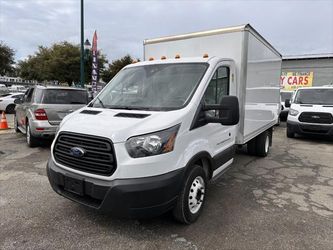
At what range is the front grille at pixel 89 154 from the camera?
3252mm

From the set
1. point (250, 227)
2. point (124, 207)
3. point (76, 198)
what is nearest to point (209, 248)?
point (250, 227)

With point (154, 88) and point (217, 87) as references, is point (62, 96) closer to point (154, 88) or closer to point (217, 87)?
point (154, 88)

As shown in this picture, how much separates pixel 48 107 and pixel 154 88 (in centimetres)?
455

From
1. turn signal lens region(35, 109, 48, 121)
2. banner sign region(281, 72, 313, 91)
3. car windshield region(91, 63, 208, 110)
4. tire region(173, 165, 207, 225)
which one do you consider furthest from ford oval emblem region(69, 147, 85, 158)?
banner sign region(281, 72, 313, 91)

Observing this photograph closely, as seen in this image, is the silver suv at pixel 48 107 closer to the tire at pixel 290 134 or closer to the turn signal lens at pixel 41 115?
the turn signal lens at pixel 41 115

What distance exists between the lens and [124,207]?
3.18 metres

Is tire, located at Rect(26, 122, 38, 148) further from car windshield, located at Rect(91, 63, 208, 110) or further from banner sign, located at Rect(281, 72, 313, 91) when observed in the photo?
banner sign, located at Rect(281, 72, 313, 91)

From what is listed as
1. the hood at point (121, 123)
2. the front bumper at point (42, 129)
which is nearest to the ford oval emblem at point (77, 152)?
the hood at point (121, 123)

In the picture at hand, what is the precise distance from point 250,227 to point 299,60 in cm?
2729

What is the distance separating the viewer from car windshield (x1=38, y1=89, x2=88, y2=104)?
799 cm

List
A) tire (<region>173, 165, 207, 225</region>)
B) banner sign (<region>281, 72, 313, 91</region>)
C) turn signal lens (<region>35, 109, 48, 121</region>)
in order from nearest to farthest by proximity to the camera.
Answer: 1. tire (<region>173, 165, 207, 225</region>)
2. turn signal lens (<region>35, 109, 48, 121</region>)
3. banner sign (<region>281, 72, 313, 91</region>)

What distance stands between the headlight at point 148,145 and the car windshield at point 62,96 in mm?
5488

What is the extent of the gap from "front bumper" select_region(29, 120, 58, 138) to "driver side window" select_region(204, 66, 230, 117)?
16.1 ft

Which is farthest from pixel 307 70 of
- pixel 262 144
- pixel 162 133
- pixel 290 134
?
pixel 162 133
